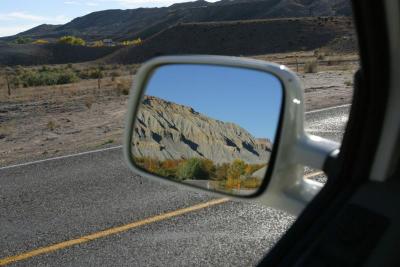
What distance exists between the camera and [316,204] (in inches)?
68.1

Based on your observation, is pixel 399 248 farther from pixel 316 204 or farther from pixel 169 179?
pixel 169 179

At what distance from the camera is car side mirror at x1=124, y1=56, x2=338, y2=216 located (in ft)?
5.59

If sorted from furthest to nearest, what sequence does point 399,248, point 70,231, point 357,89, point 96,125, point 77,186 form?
point 96,125 < point 77,186 < point 70,231 < point 357,89 < point 399,248

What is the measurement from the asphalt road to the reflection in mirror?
291 cm

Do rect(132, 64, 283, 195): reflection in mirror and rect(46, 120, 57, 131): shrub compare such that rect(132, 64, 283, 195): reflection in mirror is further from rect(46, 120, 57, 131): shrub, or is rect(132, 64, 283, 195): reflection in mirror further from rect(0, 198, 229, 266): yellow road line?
rect(46, 120, 57, 131): shrub

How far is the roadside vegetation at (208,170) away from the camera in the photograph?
6.19 feet

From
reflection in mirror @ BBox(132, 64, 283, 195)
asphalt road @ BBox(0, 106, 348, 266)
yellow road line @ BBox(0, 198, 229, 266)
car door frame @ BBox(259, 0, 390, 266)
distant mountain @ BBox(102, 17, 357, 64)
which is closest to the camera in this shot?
car door frame @ BBox(259, 0, 390, 266)

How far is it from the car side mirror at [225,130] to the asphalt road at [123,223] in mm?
2937

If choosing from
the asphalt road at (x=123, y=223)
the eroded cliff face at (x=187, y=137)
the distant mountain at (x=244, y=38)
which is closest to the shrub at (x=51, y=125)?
the asphalt road at (x=123, y=223)

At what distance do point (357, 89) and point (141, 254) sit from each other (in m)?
4.07

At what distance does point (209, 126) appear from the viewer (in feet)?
6.89

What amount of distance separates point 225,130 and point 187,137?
321 mm

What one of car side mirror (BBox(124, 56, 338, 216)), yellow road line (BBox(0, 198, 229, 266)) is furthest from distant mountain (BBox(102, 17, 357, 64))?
car side mirror (BBox(124, 56, 338, 216))

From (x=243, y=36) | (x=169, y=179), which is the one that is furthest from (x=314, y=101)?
(x=243, y=36)
